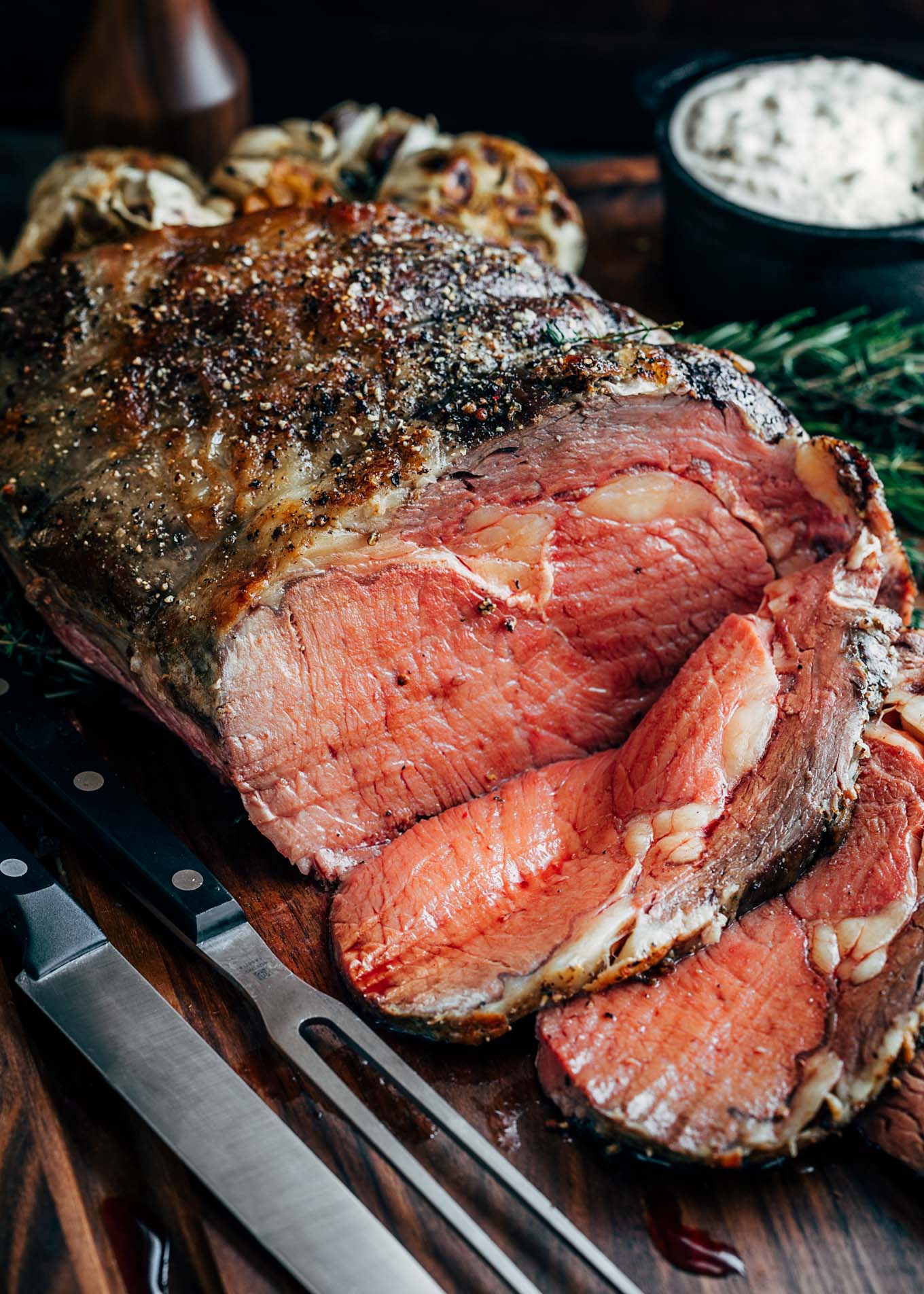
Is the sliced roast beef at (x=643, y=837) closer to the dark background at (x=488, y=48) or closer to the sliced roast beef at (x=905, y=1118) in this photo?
the sliced roast beef at (x=905, y=1118)

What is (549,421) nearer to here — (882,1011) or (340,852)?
(340,852)

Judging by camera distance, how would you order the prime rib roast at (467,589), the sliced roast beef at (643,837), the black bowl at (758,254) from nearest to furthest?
1. the sliced roast beef at (643,837)
2. the prime rib roast at (467,589)
3. the black bowl at (758,254)

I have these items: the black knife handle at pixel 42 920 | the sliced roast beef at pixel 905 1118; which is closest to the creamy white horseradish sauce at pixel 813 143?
the sliced roast beef at pixel 905 1118

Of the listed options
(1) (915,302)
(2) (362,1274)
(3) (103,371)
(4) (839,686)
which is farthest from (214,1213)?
(1) (915,302)

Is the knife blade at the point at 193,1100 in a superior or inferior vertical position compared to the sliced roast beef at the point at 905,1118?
superior

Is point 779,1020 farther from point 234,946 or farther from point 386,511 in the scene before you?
point 386,511
